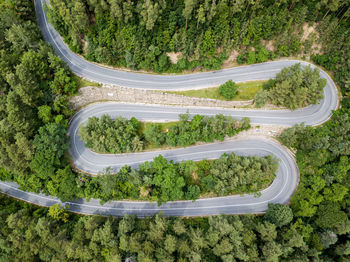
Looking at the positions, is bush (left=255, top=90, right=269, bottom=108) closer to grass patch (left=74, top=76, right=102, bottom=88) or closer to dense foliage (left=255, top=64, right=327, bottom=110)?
dense foliage (left=255, top=64, right=327, bottom=110)

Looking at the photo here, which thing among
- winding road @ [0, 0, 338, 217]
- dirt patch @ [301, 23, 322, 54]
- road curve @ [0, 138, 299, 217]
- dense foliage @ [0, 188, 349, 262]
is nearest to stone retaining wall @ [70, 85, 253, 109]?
winding road @ [0, 0, 338, 217]

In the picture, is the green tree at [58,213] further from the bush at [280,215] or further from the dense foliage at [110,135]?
the bush at [280,215]

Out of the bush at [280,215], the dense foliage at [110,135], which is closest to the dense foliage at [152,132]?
the dense foliage at [110,135]

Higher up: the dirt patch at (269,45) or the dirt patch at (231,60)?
the dirt patch at (269,45)

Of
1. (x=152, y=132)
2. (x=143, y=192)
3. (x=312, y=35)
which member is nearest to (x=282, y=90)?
(x=312, y=35)

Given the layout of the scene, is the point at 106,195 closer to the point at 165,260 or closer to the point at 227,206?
the point at 165,260

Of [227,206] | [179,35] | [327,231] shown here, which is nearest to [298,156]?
[327,231]

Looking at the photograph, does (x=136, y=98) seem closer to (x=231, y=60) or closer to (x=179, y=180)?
(x=179, y=180)
